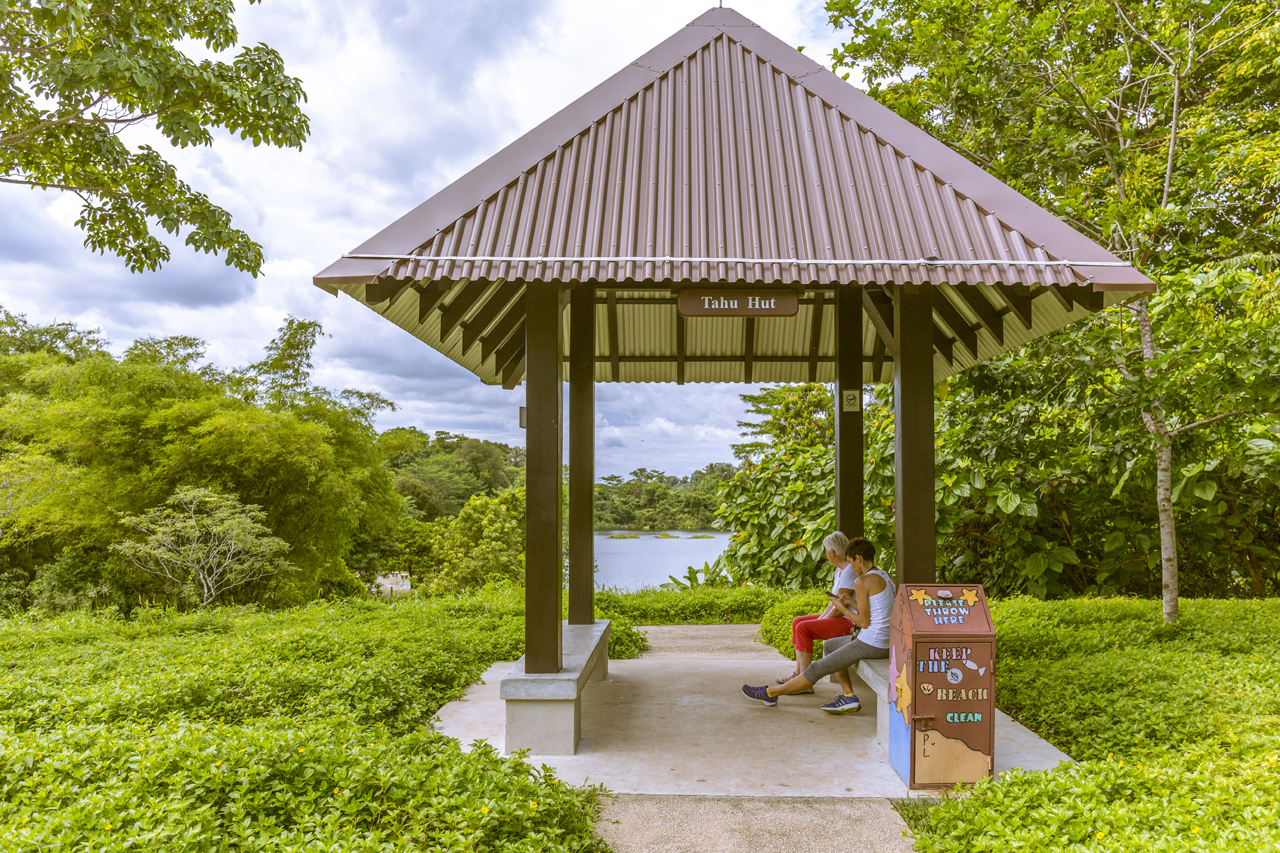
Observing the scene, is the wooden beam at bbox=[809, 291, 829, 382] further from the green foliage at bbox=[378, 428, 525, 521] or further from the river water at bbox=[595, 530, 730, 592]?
the green foliage at bbox=[378, 428, 525, 521]

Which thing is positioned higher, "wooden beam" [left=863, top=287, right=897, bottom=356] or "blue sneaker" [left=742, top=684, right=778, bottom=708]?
"wooden beam" [left=863, top=287, right=897, bottom=356]

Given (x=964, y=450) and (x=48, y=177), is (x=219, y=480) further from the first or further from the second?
(x=964, y=450)

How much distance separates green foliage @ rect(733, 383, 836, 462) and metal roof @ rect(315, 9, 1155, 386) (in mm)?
8190

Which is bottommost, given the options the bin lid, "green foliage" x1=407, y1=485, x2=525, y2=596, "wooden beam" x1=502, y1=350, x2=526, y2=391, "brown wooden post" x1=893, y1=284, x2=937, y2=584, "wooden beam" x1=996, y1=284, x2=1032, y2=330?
"green foliage" x1=407, y1=485, x2=525, y2=596

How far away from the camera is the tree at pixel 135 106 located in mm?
7770

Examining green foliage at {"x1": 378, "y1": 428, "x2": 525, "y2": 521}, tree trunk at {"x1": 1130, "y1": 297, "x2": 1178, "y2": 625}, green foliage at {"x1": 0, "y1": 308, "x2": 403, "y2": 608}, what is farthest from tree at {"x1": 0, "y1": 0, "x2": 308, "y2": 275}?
green foliage at {"x1": 378, "y1": 428, "x2": 525, "y2": 521}

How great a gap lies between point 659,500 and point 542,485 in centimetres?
726

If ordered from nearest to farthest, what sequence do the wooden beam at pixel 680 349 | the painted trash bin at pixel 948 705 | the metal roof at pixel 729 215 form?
the painted trash bin at pixel 948 705 → the metal roof at pixel 729 215 → the wooden beam at pixel 680 349

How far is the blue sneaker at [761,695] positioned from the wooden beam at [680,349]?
134 inches

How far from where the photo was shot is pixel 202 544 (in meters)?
14.4

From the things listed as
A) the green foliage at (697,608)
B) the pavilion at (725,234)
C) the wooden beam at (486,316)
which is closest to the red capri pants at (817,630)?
the pavilion at (725,234)

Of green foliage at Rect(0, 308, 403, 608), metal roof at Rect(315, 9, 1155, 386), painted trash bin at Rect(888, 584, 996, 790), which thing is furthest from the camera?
green foliage at Rect(0, 308, 403, 608)

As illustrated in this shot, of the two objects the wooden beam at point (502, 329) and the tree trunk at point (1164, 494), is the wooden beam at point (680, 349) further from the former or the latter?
the tree trunk at point (1164, 494)

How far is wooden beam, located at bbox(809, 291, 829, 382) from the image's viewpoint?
268 inches
